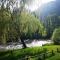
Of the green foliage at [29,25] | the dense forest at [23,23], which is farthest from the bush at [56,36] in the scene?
the green foliage at [29,25]

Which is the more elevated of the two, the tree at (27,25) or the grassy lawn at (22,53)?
the tree at (27,25)

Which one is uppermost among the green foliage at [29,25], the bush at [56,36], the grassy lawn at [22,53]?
the green foliage at [29,25]

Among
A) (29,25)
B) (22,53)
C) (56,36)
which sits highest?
(29,25)

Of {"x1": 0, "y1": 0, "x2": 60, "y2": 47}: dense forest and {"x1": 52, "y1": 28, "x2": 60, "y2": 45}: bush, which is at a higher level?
{"x1": 0, "y1": 0, "x2": 60, "y2": 47}: dense forest

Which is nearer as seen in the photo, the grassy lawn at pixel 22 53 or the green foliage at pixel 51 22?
the grassy lawn at pixel 22 53

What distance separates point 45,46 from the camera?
3.33 m

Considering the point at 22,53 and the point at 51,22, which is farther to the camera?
the point at 51,22

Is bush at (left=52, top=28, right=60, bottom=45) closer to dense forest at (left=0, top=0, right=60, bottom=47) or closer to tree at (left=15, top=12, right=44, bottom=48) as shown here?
dense forest at (left=0, top=0, right=60, bottom=47)

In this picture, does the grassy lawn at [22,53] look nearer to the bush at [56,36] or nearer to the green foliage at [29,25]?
the bush at [56,36]

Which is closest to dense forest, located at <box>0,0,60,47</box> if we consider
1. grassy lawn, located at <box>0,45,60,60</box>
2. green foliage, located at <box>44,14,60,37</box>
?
green foliage, located at <box>44,14,60,37</box>

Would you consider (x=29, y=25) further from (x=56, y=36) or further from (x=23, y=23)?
(x=56, y=36)

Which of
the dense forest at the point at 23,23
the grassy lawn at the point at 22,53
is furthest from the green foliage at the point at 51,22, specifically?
the grassy lawn at the point at 22,53

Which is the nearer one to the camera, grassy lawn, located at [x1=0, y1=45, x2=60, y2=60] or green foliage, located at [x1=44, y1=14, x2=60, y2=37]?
grassy lawn, located at [x1=0, y1=45, x2=60, y2=60]

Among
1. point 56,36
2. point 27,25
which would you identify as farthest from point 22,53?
point 56,36
